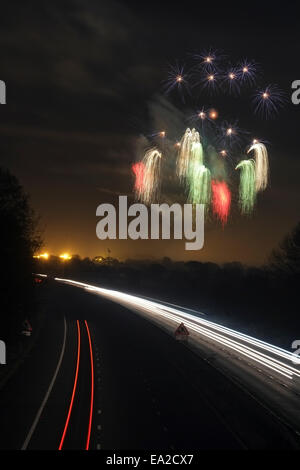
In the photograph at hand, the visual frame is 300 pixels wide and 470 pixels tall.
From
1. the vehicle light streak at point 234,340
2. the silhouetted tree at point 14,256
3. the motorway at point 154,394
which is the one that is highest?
the silhouetted tree at point 14,256

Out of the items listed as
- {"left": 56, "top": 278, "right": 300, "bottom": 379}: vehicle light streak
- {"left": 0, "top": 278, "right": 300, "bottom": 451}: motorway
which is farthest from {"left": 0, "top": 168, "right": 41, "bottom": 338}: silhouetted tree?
{"left": 56, "top": 278, "right": 300, "bottom": 379}: vehicle light streak

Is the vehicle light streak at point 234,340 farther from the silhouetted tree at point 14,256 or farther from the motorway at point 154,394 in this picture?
the silhouetted tree at point 14,256

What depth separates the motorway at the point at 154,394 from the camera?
2197 cm

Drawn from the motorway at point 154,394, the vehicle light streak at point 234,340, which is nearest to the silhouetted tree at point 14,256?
the motorway at point 154,394

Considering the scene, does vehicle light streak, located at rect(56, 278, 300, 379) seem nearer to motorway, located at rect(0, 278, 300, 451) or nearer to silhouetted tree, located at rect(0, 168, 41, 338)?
motorway, located at rect(0, 278, 300, 451)

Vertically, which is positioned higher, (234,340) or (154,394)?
(234,340)

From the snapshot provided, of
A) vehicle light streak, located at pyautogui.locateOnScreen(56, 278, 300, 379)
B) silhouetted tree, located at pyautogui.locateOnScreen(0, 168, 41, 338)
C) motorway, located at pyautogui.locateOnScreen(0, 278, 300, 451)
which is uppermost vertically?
silhouetted tree, located at pyautogui.locateOnScreen(0, 168, 41, 338)

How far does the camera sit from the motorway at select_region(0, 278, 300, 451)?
21969 mm

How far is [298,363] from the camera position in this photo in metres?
33.9

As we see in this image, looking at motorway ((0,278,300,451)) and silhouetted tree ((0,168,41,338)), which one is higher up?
silhouetted tree ((0,168,41,338))

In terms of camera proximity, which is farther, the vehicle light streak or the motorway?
the vehicle light streak

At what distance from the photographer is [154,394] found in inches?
1149

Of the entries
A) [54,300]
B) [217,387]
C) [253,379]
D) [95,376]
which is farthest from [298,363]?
[54,300]

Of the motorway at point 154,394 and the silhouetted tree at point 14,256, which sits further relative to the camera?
the silhouetted tree at point 14,256
